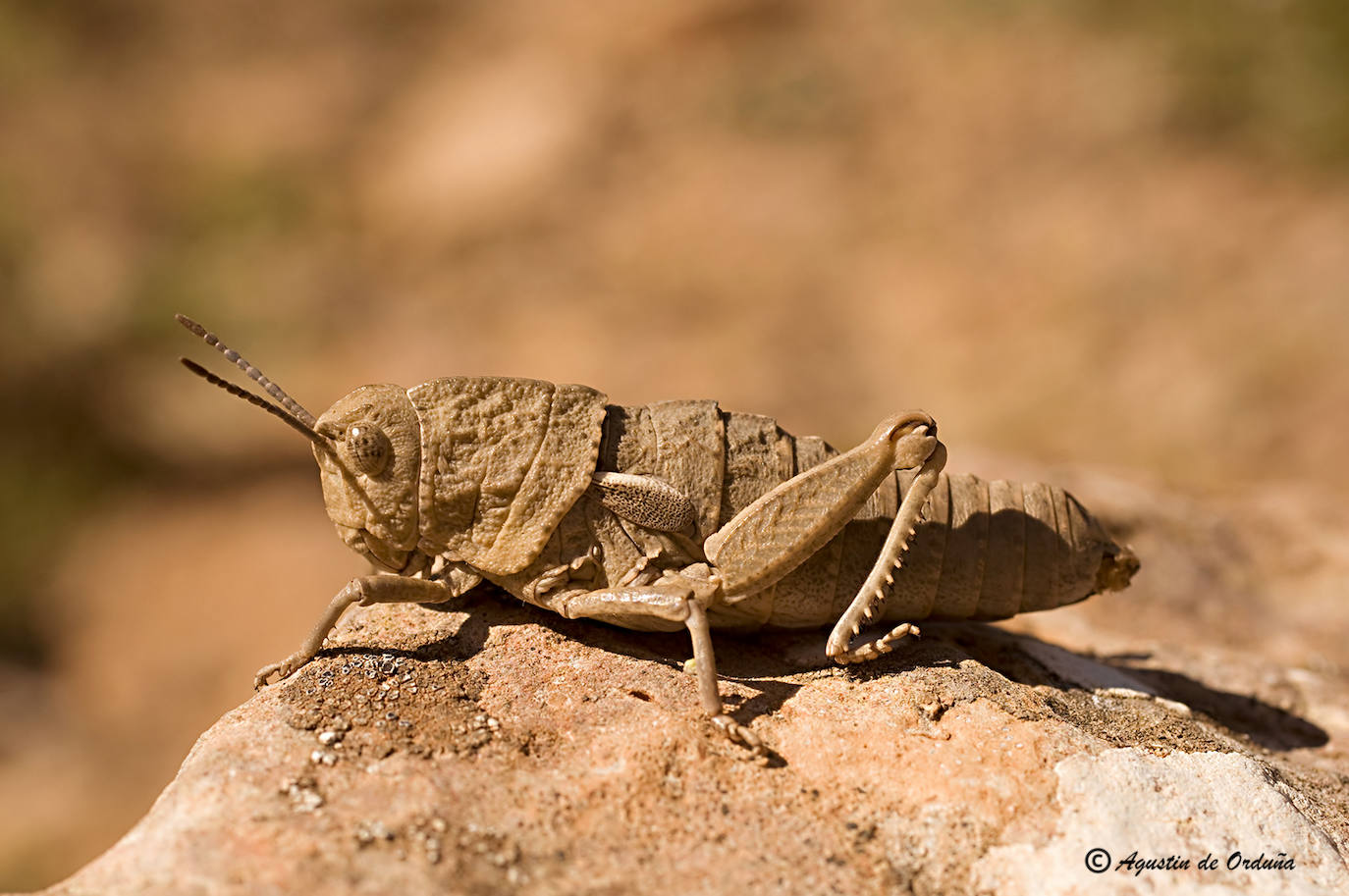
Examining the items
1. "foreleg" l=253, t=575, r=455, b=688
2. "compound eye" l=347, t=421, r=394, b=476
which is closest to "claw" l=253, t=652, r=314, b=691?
"foreleg" l=253, t=575, r=455, b=688

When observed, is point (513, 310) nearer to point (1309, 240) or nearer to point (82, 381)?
point (82, 381)

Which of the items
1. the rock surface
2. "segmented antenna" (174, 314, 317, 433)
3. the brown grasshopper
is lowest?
the rock surface

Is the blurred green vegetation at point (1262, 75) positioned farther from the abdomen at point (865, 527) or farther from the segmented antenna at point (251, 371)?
the segmented antenna at point (251, 371)

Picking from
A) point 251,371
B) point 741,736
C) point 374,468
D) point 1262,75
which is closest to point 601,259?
point 1262,75

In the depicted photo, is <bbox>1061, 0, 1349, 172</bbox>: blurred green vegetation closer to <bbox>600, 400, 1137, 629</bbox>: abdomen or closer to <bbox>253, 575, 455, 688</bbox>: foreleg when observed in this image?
<bbox>600, 400, 1137, 629</bbox>: abdomen

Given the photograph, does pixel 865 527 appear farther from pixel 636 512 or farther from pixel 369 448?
pixel 369 448

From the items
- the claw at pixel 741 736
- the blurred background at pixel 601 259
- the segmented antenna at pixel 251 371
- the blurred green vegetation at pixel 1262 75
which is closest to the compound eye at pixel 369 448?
the segmented antenna at pixel 251 371

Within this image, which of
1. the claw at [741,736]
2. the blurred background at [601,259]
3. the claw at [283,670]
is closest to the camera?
the claw at [741,736]
